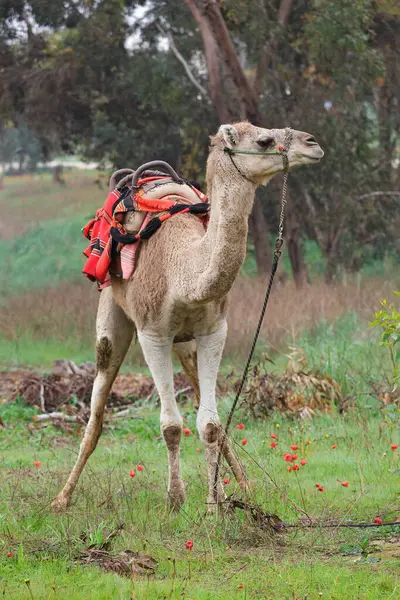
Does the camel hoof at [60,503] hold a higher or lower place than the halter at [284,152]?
lower

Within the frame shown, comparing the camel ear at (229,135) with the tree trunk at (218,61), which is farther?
the tree trunk at (218,61)

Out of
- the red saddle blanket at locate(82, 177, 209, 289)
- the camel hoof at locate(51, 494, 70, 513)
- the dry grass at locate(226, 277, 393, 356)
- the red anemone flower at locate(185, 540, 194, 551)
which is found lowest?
the dry grass at locate(226, 277, 393, 356)

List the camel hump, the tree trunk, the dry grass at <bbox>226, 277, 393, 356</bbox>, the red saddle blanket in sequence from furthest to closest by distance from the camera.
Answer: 1. the tree trunk
2. the dry grass at <bbox>226, 277, 393, 356</bbox>
3. the camel hump
4. the red saddle blanket

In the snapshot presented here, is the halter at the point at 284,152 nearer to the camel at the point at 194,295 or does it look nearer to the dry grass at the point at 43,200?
the camel at the point at 194,295

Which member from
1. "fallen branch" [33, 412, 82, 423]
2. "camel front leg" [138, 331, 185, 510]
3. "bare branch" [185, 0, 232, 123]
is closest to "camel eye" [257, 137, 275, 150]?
"camel front leg" [138, 331, 185, 510]

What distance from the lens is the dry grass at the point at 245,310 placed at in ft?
49.4

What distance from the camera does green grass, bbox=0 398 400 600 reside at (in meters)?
5.52

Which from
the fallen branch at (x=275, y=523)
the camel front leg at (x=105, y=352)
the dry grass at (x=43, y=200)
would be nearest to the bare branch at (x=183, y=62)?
the camel front leg at (x=105, y=352)

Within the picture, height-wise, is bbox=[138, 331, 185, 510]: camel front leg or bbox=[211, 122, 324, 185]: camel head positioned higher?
bbox=[211, 122, 324, 185]: camel head

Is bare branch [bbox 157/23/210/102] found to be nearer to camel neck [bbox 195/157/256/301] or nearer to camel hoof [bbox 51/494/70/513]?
camel hoof [bbox 51/494/70/513]

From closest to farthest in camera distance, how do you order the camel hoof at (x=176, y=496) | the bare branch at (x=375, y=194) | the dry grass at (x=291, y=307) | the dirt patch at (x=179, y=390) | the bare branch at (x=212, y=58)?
the camel hoof at (x=176, y=496) → the dirt patch at (x=179, y=390) → the dry grass at (x=291, y=307) → the bare branch at (x=212, y=58) → the bare branch at (x=375, y=194)

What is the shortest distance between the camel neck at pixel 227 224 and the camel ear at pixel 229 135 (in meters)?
0.10

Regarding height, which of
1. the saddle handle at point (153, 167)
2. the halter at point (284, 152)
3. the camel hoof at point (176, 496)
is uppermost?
the halter at point (284, 152)

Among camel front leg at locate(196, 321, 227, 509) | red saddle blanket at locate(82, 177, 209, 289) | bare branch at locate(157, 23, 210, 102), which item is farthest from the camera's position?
bare branch at locate(157, 23, 210, 102)
